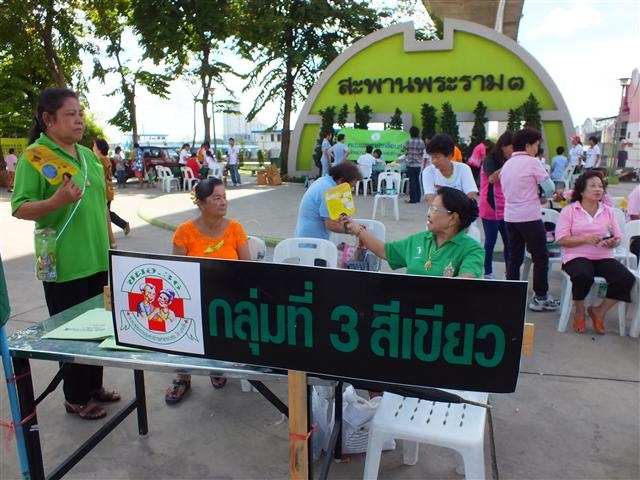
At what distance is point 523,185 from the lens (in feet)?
15.0

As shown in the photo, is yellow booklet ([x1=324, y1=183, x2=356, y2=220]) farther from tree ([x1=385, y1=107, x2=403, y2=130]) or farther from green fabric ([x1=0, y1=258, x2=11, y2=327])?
tree ([x1=385, y1=107, x2=403, y2=130])

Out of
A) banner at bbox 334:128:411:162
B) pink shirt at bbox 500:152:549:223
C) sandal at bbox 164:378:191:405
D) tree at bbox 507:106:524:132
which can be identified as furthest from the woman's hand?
tree at bbox 507:106:524:132

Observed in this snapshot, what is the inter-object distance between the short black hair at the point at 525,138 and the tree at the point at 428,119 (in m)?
11.3

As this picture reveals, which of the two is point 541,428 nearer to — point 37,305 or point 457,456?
point 457,456

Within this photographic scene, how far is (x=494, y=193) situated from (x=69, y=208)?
414 centimetres

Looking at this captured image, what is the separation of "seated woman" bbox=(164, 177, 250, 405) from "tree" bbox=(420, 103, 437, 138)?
13.3 meters

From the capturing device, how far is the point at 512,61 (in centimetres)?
1516

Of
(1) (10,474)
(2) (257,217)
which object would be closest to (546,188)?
(1) (10,474)

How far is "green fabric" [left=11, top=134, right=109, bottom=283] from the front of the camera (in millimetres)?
2564

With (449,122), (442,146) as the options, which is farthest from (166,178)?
(442,146)

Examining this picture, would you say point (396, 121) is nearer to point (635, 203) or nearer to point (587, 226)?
point (635, 203)

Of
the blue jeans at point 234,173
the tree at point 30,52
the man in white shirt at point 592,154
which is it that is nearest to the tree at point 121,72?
the tree at point 30,52

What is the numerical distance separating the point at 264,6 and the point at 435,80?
7.44m

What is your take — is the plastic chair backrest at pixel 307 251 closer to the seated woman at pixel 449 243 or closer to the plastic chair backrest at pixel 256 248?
the plastic chair backrest at pixel 256 248
